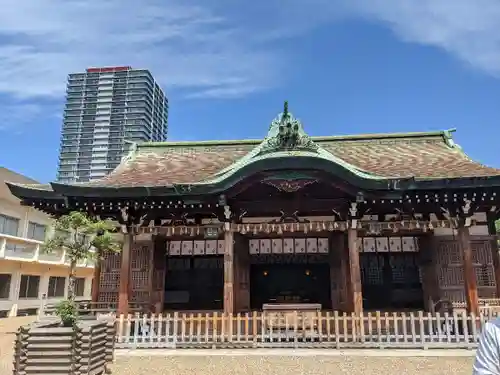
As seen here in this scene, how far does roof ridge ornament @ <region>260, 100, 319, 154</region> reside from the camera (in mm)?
11133

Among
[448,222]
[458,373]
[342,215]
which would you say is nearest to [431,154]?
[448,222]

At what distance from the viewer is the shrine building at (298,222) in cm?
1108

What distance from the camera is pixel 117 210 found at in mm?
12188

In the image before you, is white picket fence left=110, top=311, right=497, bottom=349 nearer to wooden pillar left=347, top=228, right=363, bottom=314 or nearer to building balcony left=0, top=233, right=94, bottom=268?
wooden pillar left=347, top=228, right=363, bottom=314

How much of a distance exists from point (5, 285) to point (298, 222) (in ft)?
65.8

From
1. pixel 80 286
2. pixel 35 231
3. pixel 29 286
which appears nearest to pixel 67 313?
pixel 29 286

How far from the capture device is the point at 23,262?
23500 mm

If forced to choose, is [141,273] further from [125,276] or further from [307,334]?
[307,334]

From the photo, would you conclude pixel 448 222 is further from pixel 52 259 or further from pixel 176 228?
pixel 52 259

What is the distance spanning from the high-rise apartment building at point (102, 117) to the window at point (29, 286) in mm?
91719

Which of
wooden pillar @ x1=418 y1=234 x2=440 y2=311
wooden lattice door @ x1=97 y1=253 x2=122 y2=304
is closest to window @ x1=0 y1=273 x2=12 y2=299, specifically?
wooden lattice door @ x1=97 y1=253 x2=122 y2=304

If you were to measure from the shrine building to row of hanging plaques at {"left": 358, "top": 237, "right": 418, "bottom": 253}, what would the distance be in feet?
0.16

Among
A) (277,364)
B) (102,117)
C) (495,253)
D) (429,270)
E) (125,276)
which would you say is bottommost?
(277,364)

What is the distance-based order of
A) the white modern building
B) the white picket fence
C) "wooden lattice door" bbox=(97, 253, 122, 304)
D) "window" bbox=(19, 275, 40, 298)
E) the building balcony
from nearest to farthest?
1. the white picket fence
2. "wooden lattice door" bbox=(97, 253, 122, 304)
3. the building balcony
4. the white modern building
5. "window" bbox=(19, 275, 40, 298)
